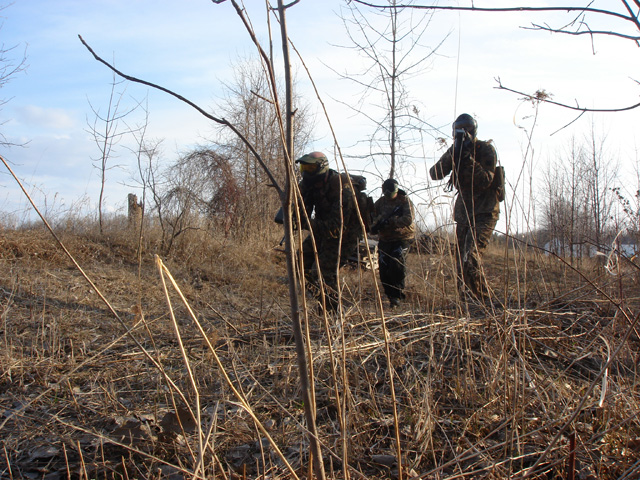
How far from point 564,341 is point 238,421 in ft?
6.73

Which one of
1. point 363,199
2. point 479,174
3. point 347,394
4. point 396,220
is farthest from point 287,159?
point 396,220

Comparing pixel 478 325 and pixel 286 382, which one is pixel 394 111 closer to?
pixel 478 325

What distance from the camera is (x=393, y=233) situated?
5.79 m

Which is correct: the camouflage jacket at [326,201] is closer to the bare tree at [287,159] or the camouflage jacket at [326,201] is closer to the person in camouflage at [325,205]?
the person in camouflage at [325,205]

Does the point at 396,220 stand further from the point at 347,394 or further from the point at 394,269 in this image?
the point at 347,394

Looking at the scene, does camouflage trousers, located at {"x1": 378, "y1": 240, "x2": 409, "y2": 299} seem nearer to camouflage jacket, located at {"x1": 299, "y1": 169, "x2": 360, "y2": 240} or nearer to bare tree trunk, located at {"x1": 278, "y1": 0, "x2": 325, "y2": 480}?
camouflage jacket, located at {"x1": 299, "y1": 169, "x2": 360, "y2": 240}

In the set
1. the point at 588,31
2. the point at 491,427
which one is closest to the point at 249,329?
the point at 491,427

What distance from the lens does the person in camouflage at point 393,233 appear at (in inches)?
226

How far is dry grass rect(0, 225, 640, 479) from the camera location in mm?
1689

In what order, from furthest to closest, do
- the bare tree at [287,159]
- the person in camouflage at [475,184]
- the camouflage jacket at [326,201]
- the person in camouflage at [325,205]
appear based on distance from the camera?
1. the camouflage jacket at [326,201]
2. the person in camouflage at [325,205]
3. the person in camouflage at [475,184]
4. the bare tree at [287,159]

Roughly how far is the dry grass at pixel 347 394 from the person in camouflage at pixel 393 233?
2221 mm

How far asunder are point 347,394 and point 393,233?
163 inches

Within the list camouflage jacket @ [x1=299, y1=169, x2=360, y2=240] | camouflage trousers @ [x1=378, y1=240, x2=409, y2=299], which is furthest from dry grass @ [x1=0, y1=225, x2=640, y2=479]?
camouflage trousers @ [x1=378, y1=240, x2=409, y2=299]

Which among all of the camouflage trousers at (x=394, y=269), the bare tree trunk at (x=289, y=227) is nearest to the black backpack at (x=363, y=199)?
the camouflage trousers at (x=394, y=269)
